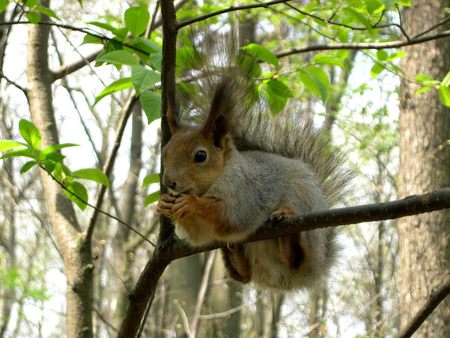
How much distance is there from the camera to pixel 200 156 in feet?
7.27

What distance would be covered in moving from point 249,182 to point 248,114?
0.31m

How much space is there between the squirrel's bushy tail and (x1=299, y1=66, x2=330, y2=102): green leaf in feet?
0.62

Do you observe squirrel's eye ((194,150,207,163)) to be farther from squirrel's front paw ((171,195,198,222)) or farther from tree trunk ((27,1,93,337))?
tree trunk ((27,1,93,337))

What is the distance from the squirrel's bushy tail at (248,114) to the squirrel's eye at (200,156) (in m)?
0.18

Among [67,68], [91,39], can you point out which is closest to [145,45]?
[91,39]

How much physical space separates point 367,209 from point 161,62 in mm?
740

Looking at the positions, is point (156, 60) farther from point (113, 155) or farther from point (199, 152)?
point (113, 155)

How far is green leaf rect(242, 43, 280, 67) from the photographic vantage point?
210 centimetres

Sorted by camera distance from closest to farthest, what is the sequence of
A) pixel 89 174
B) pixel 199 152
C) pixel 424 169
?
pixel 89 174, pixel 199 152, pixel 424 169

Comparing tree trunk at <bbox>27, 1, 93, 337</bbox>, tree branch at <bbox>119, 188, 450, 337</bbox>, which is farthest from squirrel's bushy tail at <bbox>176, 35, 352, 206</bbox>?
tree trunk at <bbox>27, 1, 93, 337</bbox>

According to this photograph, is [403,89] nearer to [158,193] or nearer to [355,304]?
[158,193]

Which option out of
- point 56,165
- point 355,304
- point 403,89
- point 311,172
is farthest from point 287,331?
point 56,165

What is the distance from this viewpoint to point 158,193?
2.28 metres

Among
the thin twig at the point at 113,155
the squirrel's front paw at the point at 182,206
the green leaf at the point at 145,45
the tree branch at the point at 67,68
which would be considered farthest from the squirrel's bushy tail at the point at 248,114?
the tree branch at the point at 67,68
